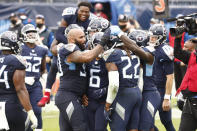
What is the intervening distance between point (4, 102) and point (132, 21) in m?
11.4

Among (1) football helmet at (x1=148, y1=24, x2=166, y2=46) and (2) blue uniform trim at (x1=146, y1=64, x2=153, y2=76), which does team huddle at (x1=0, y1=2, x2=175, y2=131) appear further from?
(1) football helmet at (x1=148, y1=24, x2=166, y2=46)

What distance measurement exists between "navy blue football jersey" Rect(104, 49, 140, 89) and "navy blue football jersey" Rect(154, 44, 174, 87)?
1.19 m

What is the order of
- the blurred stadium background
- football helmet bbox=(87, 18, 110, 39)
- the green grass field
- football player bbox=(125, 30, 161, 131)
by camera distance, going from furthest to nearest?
the blurred stadium background < the green grass field < football player bbox=(125, 30, 161, 131) < football helmet bbox=(87, 18, 110, 39)

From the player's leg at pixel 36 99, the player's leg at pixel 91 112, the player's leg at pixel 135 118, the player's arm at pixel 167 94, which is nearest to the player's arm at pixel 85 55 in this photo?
the player's leg at pixel 91 112

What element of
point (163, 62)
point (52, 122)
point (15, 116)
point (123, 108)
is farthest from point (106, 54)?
point (52, 122)

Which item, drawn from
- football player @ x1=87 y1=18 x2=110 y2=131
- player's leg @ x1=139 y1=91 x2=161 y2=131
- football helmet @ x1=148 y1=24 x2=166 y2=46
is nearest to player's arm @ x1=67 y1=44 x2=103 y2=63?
football player @ x1=87 y1=18 x2=110 y2=131

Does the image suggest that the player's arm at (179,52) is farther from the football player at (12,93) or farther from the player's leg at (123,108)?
the football player at (12,93)

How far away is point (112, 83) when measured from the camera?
20.8 feet

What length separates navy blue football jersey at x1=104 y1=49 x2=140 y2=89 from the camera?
6520 millimetres

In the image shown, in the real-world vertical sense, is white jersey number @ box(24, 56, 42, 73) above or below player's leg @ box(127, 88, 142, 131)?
above

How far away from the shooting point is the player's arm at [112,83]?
20.8 feet

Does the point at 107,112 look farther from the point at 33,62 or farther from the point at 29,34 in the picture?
the point at 29,34

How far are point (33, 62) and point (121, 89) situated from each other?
2.61 metres

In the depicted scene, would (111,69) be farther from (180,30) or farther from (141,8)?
(141,8)
